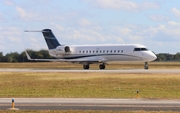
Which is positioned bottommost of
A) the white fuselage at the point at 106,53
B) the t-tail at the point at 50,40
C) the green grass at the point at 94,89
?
the green grass at the point at 94,89

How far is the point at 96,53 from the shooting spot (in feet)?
207

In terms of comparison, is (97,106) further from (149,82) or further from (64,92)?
(149,82)

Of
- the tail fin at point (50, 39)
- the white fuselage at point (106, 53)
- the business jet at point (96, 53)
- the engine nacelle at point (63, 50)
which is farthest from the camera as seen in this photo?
the tail fin at point (50, 39)

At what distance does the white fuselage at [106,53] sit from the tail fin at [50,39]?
125 centimetres

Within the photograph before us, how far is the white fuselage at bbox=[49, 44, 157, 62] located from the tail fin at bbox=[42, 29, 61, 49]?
49.0 inches

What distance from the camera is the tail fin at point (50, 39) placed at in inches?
2750

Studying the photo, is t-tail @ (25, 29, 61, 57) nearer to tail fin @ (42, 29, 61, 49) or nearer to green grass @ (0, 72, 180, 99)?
tail fin @ (42, 29, 61, 49)

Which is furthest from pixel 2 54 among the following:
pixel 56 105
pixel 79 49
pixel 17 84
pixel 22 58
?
pixel 56 105

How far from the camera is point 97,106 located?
20.1 m

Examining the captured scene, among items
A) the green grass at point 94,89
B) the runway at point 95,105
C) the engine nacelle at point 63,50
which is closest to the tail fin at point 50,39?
the engine nacelle at point 63,50

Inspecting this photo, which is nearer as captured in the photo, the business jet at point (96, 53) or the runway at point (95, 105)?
the runway at point (95, 105)

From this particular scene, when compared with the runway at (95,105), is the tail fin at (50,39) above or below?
above

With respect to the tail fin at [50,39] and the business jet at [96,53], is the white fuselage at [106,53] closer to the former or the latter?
the business jet at [96,53]

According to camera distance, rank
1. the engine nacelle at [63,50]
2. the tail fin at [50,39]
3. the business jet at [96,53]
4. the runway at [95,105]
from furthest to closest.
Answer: the tail fin at [50,39]
the engine nacelle at [63,50]
the business jet at [96,53]
the runway at [95,105]
